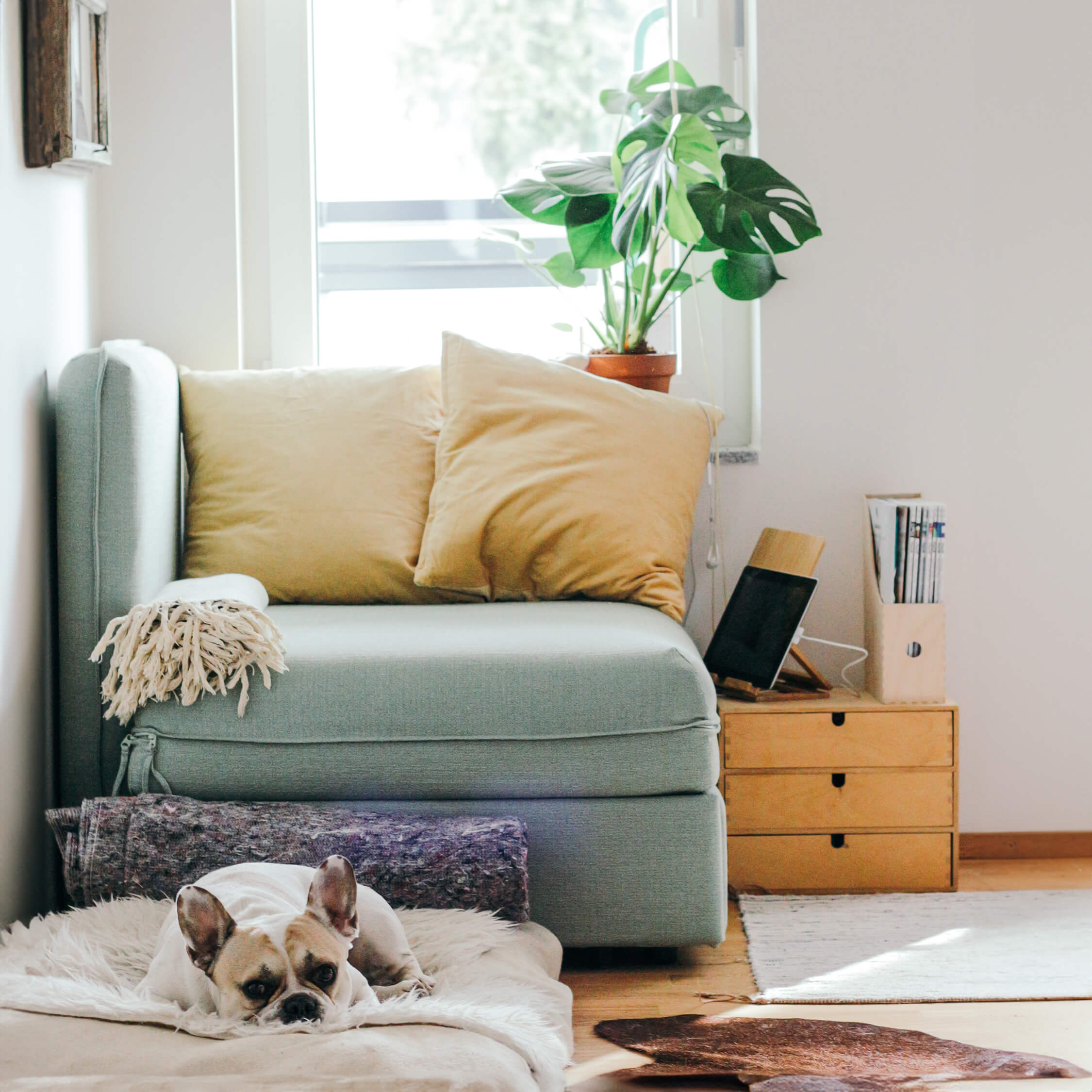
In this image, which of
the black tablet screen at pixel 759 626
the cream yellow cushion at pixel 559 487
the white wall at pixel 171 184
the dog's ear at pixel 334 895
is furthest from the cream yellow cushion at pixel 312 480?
the dog's ear at pixel 334 895

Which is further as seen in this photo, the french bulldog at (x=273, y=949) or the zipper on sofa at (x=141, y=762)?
the zipper on sofa at (x=141, y=762)

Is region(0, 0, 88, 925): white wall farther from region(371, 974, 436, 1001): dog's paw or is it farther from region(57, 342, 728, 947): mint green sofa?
region(371, 974, 436, 1001): dog's paw

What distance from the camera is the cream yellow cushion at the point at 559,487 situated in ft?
7.25

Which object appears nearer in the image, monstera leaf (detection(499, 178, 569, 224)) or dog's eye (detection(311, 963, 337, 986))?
dog's eye (detection(311, 963, 337, 986))

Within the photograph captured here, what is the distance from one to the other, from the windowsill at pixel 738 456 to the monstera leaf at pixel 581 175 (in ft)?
1.91

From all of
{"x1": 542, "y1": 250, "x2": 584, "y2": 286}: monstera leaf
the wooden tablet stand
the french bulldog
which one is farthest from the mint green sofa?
{"x1": 542, "y1": 250, "x2": 584, "y2": 286}: monstera leaf

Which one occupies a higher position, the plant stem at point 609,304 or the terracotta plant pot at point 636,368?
the plant stem at point 609,304

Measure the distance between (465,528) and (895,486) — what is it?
3.11ft

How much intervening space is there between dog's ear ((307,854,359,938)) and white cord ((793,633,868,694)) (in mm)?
1141

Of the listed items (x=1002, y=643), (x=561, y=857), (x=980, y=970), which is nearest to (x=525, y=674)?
(x=561, y=857)

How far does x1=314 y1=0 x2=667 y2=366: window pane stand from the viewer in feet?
8.80

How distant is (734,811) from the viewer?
2.21m

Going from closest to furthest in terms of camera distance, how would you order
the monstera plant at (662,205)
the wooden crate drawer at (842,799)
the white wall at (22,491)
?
the white wall at (22,491) → the wooden crate drawer at (842,799) → the monstera plant at (662,205)

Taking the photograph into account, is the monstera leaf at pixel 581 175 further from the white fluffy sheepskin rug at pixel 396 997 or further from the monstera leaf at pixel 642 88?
the white fluffy sheepskin rug at pixel 396 997
